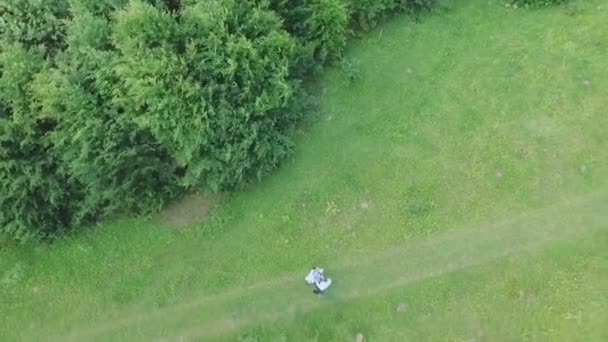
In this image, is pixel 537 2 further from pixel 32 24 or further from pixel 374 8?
pixel 32 24

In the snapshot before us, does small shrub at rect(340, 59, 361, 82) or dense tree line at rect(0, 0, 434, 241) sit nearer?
dense tree line at rect(0, 0, 434, 241)

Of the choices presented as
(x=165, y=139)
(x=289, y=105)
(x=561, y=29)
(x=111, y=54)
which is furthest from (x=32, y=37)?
(x=561, y=29)

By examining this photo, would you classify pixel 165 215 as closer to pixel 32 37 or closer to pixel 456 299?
pixel 32 37

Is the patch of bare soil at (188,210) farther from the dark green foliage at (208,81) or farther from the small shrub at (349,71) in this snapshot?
the small shrub at (349,71)

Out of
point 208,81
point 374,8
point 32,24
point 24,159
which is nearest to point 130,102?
point 208,81

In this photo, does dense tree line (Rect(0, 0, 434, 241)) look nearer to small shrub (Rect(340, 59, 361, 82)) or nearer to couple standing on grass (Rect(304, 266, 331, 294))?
small shrub (Rect(340, 59, 361, 82))

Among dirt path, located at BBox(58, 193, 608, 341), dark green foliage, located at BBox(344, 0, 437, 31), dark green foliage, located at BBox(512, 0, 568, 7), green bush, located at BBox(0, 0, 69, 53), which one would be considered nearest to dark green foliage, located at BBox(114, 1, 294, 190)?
green bush, located at BBox(0, 0, 69, 53)
